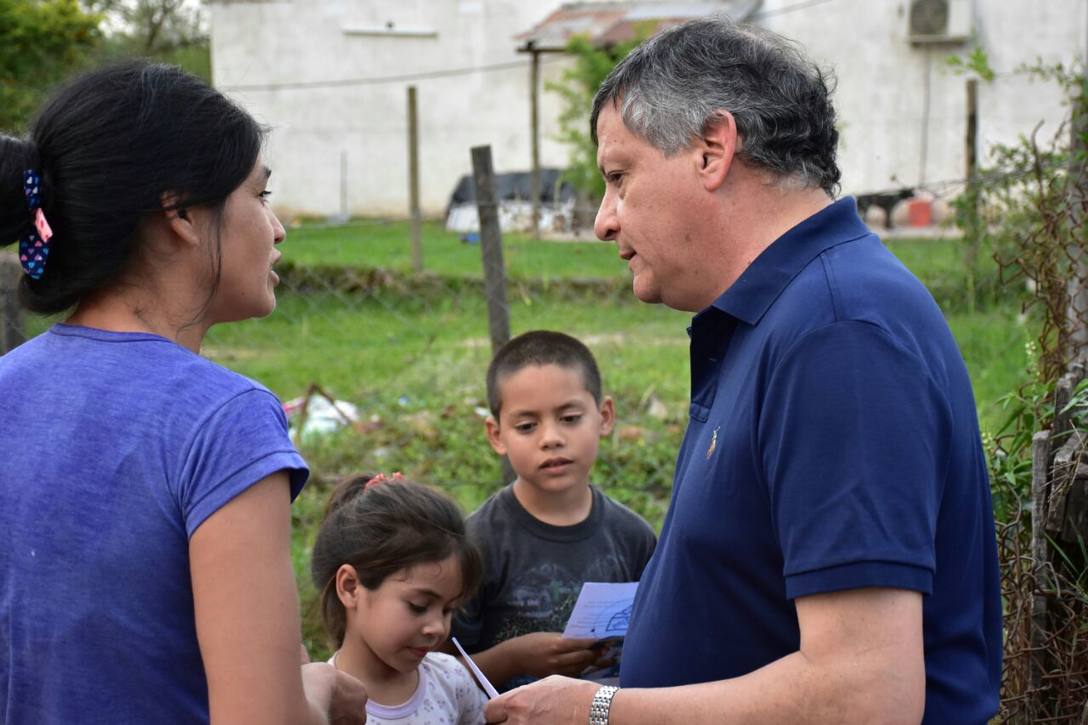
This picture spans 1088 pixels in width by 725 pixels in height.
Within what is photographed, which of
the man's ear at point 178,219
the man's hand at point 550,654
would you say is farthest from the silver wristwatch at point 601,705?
the man's hand at point 550,654

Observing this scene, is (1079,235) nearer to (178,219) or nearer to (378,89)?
(178,219)

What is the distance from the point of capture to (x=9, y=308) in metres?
5.53

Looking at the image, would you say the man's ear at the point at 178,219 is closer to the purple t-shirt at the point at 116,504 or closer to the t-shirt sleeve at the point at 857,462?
the purple t-shirt at the point at 116,504

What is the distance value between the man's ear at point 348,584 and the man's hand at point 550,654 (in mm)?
444

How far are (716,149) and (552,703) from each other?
0.93 meters

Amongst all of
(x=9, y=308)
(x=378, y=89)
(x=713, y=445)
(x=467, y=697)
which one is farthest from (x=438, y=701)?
(x=378, y=89)

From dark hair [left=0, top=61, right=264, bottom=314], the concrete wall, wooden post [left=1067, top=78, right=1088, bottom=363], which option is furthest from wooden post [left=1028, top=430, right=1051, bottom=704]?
the concrete wall

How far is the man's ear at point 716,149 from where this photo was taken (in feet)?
6.37

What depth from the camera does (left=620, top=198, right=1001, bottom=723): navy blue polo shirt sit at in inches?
63.9

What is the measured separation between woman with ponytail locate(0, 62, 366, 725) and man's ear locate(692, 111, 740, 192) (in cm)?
71

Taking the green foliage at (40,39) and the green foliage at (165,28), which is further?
the green foliage at (165,28)

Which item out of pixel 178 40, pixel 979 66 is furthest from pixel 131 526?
pixel 178 40

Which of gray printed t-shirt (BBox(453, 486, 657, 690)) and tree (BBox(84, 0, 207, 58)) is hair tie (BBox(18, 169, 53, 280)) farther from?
tree (BBox(84, 0, 207, 58))

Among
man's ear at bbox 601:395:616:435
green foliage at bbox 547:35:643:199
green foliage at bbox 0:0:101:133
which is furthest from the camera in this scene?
green foliage at bbox 547:35:643:199
